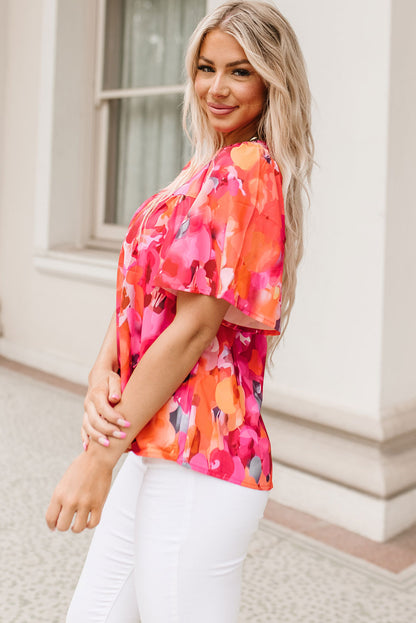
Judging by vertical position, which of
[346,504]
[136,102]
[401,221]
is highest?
[136,102]

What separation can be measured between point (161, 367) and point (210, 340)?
82 mm

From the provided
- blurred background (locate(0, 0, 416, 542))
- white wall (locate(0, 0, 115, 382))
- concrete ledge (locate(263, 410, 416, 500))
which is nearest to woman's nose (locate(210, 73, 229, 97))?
blurred background (locate(0, 0, 416, 542))

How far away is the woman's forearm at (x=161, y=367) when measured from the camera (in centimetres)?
103

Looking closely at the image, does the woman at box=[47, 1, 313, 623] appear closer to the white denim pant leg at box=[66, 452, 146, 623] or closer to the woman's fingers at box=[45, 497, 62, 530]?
the woman's fingers at box=[45, 497, 62, 530]

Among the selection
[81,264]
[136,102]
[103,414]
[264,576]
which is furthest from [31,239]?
[103,414]

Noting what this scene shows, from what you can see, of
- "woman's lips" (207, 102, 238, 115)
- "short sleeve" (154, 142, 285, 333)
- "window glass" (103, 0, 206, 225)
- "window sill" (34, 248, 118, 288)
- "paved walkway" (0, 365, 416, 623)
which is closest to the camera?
"short sleeve" (154, 142, 285, 333)

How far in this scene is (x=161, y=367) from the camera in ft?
3.38

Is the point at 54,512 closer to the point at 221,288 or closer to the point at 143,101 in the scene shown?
the point at 221,288

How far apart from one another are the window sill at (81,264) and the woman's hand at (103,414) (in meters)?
3.35

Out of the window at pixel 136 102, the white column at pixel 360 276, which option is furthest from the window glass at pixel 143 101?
the white column at pixel 360 276

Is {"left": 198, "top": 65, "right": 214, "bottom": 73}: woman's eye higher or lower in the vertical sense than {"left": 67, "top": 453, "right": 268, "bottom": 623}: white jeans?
higher

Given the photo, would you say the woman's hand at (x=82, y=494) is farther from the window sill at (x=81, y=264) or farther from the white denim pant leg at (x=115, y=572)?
the window sill at (x=81, y=264)

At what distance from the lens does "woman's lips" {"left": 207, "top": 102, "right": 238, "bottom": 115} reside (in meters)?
1.13

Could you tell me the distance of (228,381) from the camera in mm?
1087
